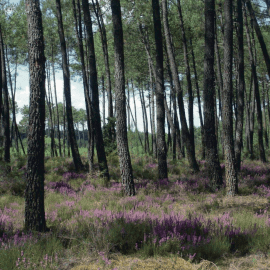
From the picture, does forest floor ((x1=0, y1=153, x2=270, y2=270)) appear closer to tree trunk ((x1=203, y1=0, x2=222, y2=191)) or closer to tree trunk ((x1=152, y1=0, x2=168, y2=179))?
tree trunk ((x1=203, y1=0, x2=222, y2=191))

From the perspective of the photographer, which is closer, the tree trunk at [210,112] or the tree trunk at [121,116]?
the tree trunk at [121,116]

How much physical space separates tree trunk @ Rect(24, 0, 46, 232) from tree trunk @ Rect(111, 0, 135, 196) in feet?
12.4

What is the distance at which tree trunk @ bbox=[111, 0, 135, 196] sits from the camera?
27.6 ft

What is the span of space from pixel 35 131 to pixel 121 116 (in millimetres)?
4082

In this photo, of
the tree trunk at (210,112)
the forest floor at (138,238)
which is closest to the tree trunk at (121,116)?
the forest floor at (138,238)

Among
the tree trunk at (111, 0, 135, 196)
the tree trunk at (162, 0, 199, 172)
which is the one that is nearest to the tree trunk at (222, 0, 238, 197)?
the tree trunk at (111, 0, 135, 196)

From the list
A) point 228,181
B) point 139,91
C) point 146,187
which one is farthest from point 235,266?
point 139,91

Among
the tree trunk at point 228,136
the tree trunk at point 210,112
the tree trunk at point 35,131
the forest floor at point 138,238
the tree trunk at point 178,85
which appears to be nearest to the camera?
the forest floor at point 138,238

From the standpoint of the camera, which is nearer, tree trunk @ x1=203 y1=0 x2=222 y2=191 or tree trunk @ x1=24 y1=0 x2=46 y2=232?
tree trunk @ x1=24 y1=0 x2=46 y2=232

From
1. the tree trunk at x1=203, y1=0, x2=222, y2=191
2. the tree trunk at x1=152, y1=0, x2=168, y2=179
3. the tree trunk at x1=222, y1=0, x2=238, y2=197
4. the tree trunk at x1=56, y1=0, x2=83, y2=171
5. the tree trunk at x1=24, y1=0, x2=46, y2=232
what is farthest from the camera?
the tree trunk at x1=56, y1=0, x2=83, y2=171

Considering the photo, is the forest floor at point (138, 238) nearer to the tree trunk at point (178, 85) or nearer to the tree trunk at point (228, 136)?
the tree trunk at point (228, 136)

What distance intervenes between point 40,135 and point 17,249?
2.12m

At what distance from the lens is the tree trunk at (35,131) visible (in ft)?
15.8

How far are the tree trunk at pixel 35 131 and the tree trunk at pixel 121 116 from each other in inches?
149
